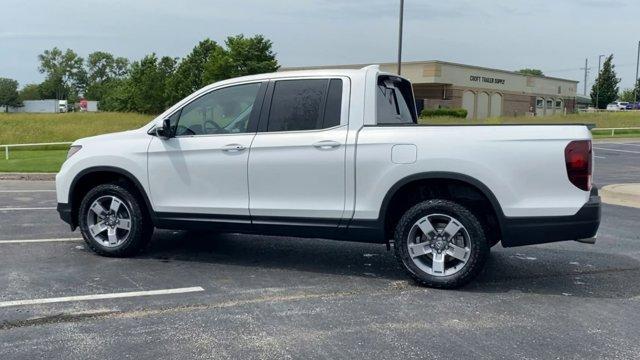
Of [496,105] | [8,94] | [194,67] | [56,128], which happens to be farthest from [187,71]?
[8,94]

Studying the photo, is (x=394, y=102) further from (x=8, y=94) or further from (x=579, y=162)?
(x=8, y=94)

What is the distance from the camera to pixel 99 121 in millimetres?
47469

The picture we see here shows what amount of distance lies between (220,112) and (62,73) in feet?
542

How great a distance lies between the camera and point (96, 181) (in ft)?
21.5

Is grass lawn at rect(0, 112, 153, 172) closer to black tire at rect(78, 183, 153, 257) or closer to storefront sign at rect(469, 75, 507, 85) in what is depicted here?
black tire at rect(78, 183, 153, 257)

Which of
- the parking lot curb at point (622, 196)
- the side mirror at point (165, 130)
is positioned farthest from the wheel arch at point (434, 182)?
the parking lot curb at point (622, 196)

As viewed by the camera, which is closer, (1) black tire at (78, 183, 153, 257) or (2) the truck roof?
(2) the truck roof

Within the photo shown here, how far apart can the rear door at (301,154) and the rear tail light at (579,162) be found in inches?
74.6

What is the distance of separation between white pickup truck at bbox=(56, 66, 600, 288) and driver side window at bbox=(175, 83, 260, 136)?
0.01 meters

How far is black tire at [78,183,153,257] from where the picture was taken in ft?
20.4

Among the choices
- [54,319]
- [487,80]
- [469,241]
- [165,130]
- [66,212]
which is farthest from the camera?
[487,80]

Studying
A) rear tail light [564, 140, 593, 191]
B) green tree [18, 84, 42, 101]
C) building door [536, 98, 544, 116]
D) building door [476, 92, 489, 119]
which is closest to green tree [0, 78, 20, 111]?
green tree [18, 84, 42, 101]

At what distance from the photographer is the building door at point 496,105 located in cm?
6956

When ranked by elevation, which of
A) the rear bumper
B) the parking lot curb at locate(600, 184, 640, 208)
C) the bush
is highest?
the bush
